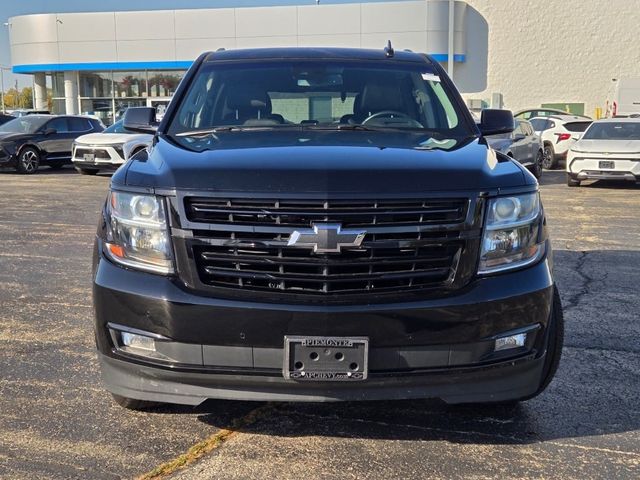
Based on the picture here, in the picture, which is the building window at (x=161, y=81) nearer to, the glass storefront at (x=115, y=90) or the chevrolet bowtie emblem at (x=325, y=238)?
the glass storefront at (x=115, y=90)

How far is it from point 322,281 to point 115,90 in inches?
1457

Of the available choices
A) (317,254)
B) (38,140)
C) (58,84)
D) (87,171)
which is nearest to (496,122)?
(317,254)

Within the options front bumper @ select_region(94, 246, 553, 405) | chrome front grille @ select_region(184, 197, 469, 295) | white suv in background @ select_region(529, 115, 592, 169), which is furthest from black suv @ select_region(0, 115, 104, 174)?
chrome front grille @ select_region(184, 197, 469, 295)

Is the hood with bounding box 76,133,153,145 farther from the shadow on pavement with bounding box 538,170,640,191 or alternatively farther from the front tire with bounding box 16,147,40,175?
the shadow on pavement with bounding box 538,170,640,191

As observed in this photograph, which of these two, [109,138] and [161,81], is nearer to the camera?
[109,138]

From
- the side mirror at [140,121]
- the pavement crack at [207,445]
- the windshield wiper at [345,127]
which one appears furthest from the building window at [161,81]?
the pavement crack at [207,445]

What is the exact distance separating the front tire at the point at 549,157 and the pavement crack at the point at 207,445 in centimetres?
1825

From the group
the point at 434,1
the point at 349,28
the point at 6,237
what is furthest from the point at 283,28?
the point at 6,237

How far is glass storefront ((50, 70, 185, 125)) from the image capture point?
3653 centimetres

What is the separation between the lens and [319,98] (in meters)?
4.44

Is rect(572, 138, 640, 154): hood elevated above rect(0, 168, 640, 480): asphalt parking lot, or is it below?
above

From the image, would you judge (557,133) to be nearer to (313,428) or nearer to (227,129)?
(227,129)

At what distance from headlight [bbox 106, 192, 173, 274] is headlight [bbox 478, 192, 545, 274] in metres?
1.34

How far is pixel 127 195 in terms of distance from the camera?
3.04m
